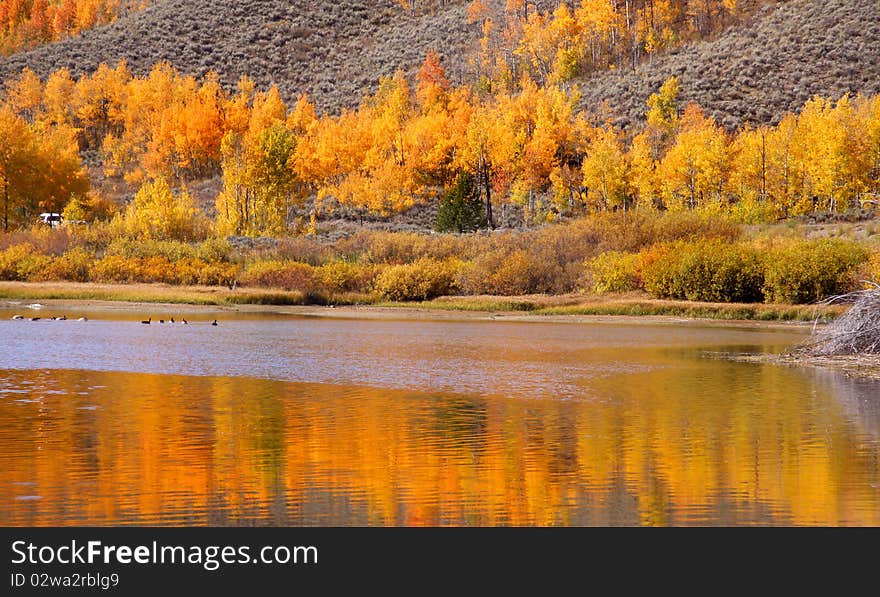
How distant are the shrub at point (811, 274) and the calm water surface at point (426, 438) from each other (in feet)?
37.1

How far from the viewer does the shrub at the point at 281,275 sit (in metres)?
43.4

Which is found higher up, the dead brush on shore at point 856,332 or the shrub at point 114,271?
the shrub at point 114,271

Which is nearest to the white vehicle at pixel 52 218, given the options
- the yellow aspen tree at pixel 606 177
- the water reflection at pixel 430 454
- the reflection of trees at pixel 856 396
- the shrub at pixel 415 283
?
the yellow aspen tree at pixel 606 177

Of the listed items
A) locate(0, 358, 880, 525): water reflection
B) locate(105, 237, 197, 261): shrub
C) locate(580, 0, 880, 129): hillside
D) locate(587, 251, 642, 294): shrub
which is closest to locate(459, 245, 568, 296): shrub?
locate(587, 251, 642, 294): shrub

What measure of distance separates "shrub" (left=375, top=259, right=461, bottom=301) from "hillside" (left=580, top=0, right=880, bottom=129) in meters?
41.6

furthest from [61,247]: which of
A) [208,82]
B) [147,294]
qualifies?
[208,82]

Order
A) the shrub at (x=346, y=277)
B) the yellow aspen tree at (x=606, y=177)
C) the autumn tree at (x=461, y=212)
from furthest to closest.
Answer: the yellow aspen tree at (x=606, y=177), the autumn tree at (x=461, y=212), the shrub at (x=346, y=277)

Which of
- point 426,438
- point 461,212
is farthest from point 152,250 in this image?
point 426,438

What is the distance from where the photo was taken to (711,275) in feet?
117

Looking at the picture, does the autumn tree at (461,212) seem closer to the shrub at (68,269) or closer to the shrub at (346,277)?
the shrub at (346,277)

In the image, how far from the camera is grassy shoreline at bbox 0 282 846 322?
33.8m

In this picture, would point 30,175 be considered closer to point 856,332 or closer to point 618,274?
point 618,274

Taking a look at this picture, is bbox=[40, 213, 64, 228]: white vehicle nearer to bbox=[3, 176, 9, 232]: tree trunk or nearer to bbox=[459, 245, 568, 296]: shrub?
bbox=[3, 176, 9, 232]: tree trunk
